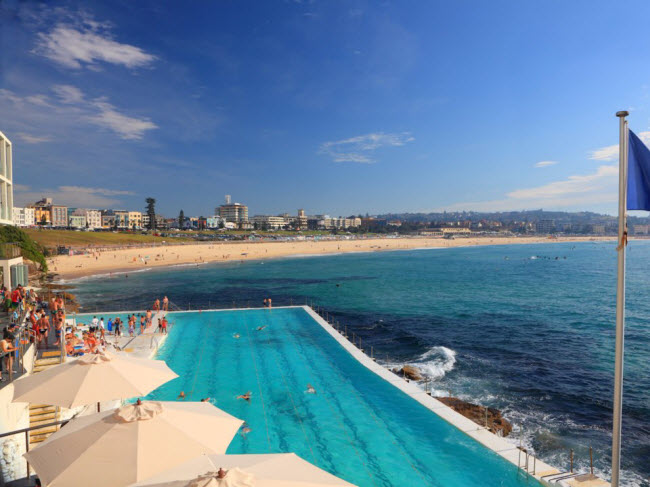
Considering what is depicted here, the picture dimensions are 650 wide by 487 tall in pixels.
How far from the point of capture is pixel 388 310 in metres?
33.4

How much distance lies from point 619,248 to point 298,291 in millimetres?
38082

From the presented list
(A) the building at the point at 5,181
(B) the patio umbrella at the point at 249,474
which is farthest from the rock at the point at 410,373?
(A) the building at the point at 5,181

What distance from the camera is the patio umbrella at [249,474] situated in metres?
3.52

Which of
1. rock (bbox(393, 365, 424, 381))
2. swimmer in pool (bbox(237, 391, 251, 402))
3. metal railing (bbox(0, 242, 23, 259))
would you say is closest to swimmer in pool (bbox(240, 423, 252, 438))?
swimmer in pool (bbox(237, 391, 251, 402))

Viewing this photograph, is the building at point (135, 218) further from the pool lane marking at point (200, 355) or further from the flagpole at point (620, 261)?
the flagpole at point (620, 261)

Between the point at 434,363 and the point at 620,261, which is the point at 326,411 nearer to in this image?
the point at 434,363

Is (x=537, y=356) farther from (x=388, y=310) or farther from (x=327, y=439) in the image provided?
(x=327, y=439)

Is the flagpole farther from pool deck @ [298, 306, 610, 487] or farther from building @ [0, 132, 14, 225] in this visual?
building @ [0, 132, 14, 225]

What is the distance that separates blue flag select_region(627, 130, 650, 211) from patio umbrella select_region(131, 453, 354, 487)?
4910 mm

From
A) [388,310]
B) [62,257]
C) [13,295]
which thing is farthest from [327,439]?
[62,257]

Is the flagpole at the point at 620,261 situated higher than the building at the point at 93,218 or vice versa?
the building at the point at 93,218

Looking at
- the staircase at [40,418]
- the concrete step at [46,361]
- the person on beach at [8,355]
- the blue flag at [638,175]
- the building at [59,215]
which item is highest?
the building at [59,215]

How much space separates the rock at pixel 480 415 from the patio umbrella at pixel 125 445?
9.94m

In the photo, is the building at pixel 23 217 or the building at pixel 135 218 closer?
the building at pixel 23 217
